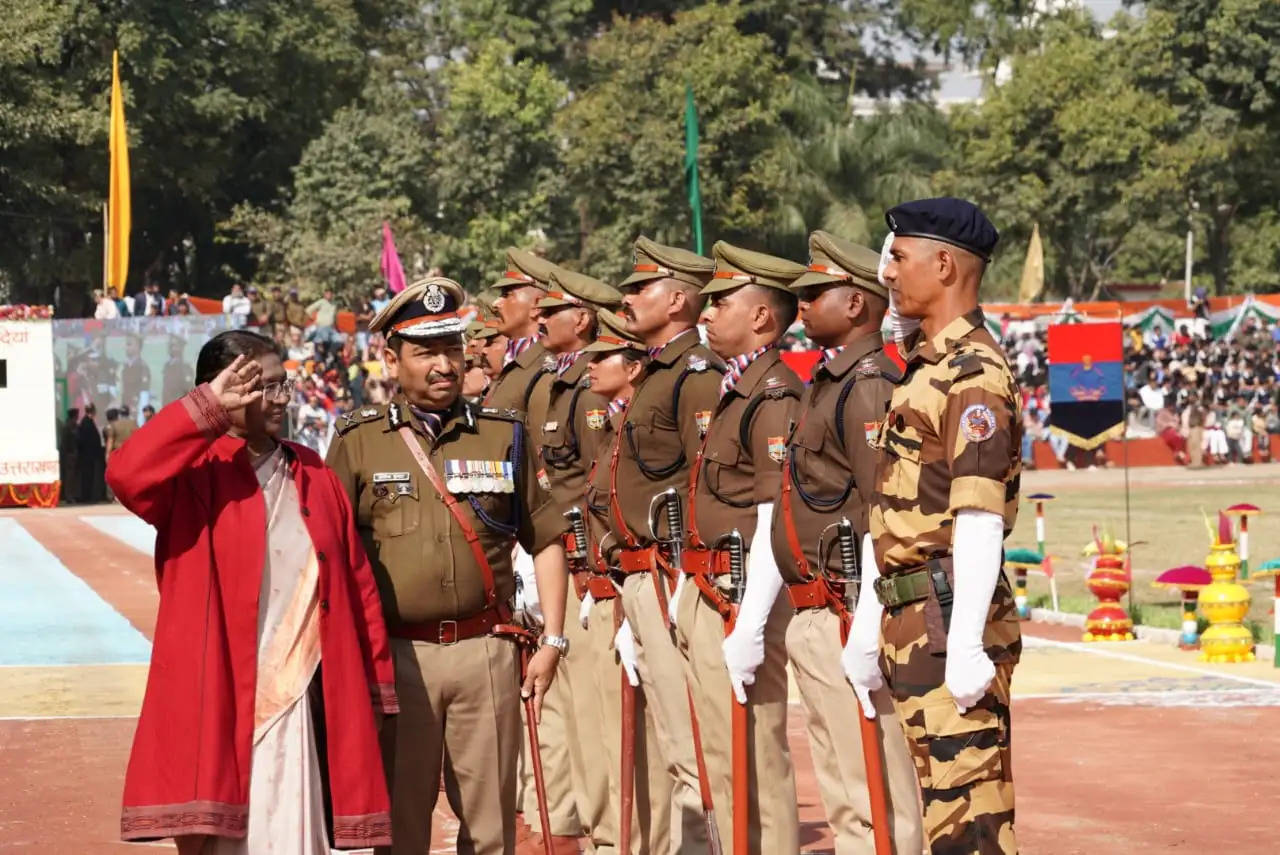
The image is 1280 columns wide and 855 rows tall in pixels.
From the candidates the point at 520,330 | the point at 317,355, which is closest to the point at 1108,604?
the point at 520,330

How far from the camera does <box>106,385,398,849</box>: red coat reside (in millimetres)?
5703

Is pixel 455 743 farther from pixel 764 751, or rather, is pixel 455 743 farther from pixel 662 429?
pixel 662 429

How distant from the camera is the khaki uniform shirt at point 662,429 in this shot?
8.59 m

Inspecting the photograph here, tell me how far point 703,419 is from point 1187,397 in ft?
120

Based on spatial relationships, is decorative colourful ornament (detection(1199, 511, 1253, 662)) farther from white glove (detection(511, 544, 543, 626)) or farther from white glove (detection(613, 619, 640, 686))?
white glove (detection(511, 544, 543, 626))

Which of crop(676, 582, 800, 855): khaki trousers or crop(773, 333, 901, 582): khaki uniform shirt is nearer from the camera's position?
crop(773, 333, 901, 582): khaki uniform shirt

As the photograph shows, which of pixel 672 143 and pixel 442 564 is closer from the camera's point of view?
pixel 442 564

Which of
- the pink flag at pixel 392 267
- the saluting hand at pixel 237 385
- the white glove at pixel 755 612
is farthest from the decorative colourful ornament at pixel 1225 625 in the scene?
the pink flag at pixel 392 267

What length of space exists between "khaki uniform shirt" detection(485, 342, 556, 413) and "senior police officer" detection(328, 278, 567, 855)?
128 inches

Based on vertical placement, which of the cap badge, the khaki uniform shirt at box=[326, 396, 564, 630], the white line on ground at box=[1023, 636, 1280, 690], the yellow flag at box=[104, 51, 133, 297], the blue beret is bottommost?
the white line on ground at box=[1023, 636, 1280, 690]

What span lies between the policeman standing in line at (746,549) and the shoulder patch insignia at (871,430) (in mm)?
478

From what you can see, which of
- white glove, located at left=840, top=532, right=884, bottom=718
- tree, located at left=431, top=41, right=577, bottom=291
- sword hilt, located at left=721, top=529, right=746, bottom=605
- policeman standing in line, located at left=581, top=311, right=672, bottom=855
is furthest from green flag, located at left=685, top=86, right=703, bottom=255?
white glove, located at left=840, top=532, right=884, bottom=718

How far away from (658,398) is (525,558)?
0.80 meters

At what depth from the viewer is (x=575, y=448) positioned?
388 inches
